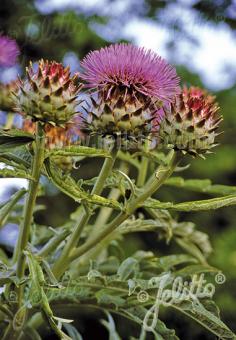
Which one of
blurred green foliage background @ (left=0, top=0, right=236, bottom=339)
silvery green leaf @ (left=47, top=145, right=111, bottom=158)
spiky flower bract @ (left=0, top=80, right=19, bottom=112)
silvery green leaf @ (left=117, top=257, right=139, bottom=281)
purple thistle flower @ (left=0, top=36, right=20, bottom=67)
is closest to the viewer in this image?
silvery green leaf @ (left=47, top=145, right=111, bottom=158)

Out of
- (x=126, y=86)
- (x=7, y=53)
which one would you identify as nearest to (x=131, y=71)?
(x=126, y=86)

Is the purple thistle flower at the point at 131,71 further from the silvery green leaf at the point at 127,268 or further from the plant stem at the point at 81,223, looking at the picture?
the silvery green leaf at the point at 127,268

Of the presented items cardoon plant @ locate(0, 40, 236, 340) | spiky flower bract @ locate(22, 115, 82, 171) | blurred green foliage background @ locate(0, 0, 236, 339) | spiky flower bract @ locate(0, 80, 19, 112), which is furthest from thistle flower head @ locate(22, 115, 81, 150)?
blurred green foliage background @ locate(0, 0, 236, 339)

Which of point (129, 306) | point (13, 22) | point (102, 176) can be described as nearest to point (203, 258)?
point (129, 306)

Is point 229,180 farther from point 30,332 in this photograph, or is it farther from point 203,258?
point 30,332

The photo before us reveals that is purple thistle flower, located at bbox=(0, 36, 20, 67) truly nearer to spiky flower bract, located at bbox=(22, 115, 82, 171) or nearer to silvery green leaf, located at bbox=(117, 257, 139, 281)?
spiky flower bract, located at bbox=(22, 115, 82, 171)

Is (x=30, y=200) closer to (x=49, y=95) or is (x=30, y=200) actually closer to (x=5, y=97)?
(x=49, y=95)
